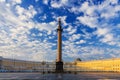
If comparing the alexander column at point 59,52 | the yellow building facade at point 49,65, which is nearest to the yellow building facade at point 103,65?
the yellow building facade at point 49,65

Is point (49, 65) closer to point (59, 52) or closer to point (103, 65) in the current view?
point (103, 65)

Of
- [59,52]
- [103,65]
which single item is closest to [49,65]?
[103,65]

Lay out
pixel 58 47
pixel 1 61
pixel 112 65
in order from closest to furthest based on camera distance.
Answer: pixel 58 47 < pixel 1 61 < pixel 112 65

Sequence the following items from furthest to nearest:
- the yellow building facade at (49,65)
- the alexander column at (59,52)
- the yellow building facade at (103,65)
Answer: the yellow building facade at (49,65), the yellow building facade at (103,65), the alexander column at (59,52)

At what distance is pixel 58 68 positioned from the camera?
87312mm

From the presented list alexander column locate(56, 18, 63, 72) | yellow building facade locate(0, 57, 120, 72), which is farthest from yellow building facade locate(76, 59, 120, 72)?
alexander column locate(56, 18, 63, 72)

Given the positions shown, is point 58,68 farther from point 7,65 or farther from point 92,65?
point 92,65

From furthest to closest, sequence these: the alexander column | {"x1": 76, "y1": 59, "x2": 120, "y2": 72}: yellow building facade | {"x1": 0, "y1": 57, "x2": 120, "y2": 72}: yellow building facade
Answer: {"x1": 0, "y1": 57, "x2": 120, "y2": 72}: yellow building facade, {"x1": 76, "y1": 59, "x2": 120, "y2": 72}: yellow building facade, the alexander column

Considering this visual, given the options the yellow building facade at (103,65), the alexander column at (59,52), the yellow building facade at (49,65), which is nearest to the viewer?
the alexander column at (59,52)

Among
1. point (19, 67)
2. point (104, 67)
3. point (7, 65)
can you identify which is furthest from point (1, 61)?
point (104, 67)

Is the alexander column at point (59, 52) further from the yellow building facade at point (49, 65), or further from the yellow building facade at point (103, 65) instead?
the yellow building facade at point (103, 65)

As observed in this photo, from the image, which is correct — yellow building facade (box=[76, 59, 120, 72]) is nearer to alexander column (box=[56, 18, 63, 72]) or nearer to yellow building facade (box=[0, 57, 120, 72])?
yellow building facade (box=[0, 57, 120, 72])

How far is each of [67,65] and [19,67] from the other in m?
47.7

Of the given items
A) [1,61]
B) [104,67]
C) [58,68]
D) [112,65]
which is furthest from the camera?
[104,67]
